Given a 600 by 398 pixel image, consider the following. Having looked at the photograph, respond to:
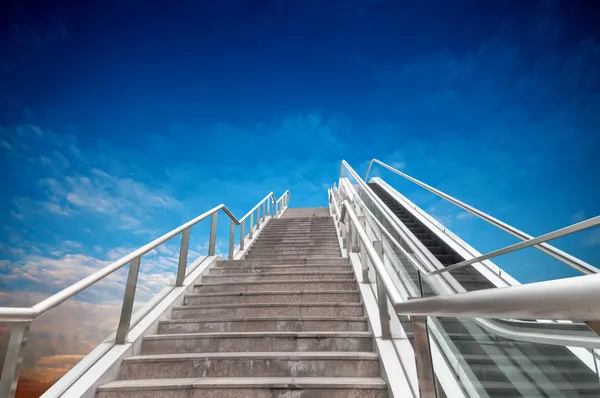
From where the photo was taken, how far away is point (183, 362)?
2.36m

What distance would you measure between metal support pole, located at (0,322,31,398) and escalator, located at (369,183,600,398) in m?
1.84

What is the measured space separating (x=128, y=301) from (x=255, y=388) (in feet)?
4.02

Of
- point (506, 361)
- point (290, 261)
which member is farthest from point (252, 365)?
point (290, 261)

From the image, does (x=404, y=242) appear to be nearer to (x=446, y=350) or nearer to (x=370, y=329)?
(x=370, y=329)

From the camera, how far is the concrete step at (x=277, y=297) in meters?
3.29

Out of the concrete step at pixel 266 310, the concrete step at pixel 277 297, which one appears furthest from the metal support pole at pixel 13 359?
→ the concrete step at pixel 277 297

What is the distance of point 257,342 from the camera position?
258 centimetres

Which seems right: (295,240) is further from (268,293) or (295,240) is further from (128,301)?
(128,301)

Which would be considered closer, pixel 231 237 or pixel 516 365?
pixel 516 365

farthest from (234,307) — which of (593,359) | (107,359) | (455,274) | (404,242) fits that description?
(593,359)

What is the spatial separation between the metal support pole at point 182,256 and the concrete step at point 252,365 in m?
1.24

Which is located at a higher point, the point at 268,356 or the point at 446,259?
the point at 446,259

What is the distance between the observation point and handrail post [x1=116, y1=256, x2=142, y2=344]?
2.51m

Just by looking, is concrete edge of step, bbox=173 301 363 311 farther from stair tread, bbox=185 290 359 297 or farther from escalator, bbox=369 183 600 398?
escalator, bbox=369 183 600 398
